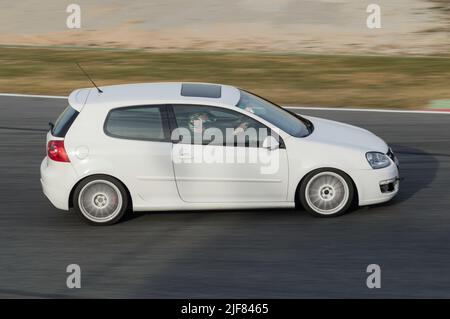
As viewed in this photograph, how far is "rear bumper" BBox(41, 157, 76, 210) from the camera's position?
34.8 ft

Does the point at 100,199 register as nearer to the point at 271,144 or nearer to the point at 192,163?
the point at 192,163

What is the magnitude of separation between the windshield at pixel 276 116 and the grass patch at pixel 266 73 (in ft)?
19.6

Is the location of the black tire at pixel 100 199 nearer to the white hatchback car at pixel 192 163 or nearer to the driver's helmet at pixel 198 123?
the white hatchback car at pixel 192 163

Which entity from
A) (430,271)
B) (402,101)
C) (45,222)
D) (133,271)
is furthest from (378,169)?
(402,101)

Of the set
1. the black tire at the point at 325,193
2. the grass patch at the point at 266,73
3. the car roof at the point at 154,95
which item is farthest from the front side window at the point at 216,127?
the grass patch at the point at 266,73

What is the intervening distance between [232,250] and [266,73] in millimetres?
10402

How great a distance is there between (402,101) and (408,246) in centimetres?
788

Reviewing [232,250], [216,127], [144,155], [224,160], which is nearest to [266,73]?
[216,127]

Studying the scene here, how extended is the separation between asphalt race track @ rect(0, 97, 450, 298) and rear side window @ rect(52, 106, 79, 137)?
1049mm

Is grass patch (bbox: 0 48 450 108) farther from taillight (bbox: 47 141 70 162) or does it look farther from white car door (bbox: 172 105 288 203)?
taillight (bbox: 47 141 70 162)

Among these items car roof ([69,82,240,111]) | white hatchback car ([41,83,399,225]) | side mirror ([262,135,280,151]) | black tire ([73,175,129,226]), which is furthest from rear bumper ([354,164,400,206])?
black tire ([73,175,129,226])

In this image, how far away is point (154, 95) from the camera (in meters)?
10.9

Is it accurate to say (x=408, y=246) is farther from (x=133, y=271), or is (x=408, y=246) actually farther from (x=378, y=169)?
(x=133, y=271)
